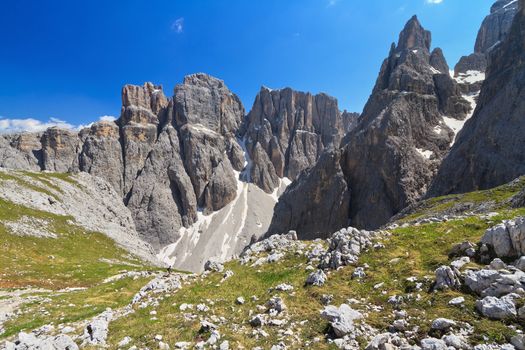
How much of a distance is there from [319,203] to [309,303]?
437 feet

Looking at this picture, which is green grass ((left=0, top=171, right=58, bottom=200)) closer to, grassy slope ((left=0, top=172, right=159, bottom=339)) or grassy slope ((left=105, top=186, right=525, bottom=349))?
grassy slope ((left=0, top=172, right=159, bottom=339))

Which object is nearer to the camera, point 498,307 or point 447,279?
point 498,307

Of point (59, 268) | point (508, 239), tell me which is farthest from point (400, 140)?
point (508, 239)

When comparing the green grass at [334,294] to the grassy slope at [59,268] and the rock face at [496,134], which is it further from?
the rock face at [496,134]

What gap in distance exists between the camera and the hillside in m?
12.3

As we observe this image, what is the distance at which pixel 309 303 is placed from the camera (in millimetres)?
16391

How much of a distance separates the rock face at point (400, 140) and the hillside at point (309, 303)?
112 metres

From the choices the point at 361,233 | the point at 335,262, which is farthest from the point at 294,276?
the point at 361,233

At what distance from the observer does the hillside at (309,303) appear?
40.4ft

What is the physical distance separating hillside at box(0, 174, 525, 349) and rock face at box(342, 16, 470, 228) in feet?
367

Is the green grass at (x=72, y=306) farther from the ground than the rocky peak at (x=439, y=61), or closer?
closer

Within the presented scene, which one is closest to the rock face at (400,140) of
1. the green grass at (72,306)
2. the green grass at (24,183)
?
the green grass at (24,183)

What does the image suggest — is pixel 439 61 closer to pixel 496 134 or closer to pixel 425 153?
pixel 425 153

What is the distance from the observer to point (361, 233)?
23531 millimetres
